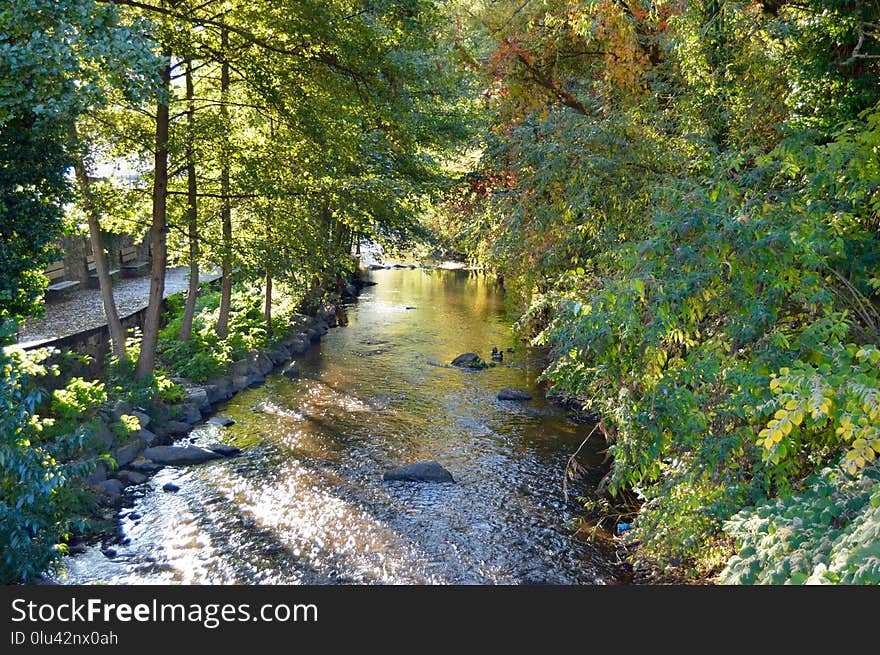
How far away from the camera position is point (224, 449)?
13.4 metres

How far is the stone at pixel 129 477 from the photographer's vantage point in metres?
11.7

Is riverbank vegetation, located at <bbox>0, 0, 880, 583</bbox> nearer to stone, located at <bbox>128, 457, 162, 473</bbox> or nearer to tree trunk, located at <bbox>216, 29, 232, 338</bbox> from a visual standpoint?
tree trunk, located at <bbox>216, 29, 232, 338</bbox>

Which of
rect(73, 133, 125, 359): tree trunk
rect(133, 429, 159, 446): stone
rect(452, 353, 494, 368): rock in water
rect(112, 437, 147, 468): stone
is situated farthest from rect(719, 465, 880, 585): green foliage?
rect(452, 353, 494, 368): rock in water

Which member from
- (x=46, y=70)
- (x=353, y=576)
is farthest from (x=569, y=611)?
(x=46, y=70)

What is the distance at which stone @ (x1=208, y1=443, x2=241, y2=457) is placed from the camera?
13258 mm

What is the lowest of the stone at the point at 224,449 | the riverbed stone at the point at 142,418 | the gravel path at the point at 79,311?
the stone at the point at 224,449

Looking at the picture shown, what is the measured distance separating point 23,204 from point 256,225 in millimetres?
8917

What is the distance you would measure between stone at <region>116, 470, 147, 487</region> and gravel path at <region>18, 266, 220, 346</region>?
3.88 meters

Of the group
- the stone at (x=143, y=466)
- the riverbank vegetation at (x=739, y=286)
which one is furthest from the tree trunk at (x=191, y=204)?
the riverbank vegetation at (x=739, y=286)

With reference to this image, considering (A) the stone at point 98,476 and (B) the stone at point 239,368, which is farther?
(B) the stone at point 239,368

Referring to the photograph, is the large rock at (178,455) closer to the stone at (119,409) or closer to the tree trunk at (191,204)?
the stone at (119,409)

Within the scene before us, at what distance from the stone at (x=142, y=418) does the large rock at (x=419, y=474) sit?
5.11 metres

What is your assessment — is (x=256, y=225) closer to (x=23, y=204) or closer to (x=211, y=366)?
(x=211, y=366)

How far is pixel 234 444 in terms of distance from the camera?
13.9 meters
